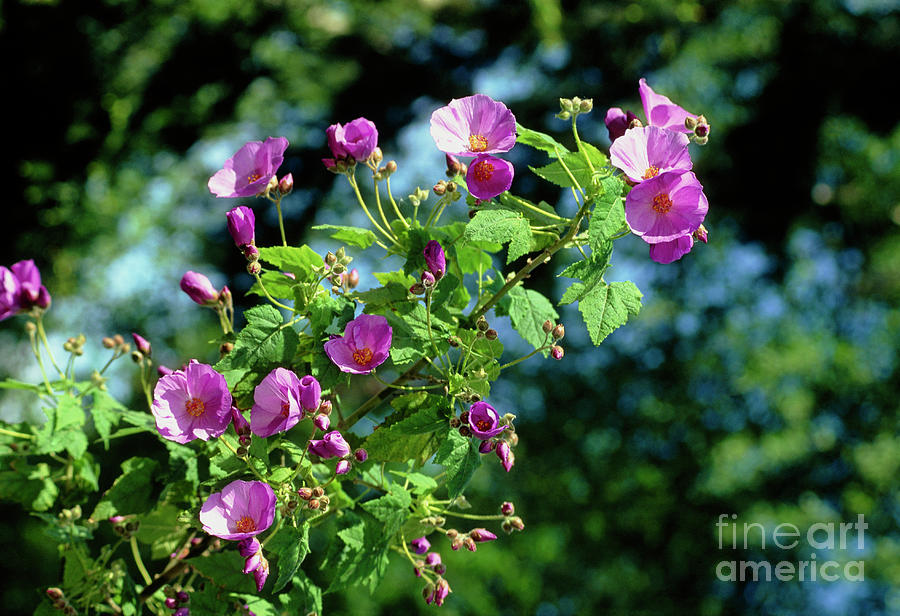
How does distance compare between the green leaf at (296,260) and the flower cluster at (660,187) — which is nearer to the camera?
the flower cluster at (660,187)

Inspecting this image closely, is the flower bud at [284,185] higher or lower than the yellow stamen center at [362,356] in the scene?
higher

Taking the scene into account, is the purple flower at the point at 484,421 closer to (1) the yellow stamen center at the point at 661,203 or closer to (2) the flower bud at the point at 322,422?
(2) the flower bud at the point at 322,422

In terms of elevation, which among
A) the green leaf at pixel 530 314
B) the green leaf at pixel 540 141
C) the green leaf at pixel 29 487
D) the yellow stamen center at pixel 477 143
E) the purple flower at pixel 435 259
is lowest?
the green leaf at pixel 29 487

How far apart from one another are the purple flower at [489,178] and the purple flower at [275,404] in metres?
0.34

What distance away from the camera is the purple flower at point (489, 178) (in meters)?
1.04

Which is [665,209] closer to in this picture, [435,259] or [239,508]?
[435,259]

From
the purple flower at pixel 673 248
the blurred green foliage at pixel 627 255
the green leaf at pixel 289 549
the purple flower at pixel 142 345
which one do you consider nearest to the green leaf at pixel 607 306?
the purple flower at pixel 673 248

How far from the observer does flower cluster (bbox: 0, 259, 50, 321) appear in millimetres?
1348

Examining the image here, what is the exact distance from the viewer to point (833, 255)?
32.6 feet

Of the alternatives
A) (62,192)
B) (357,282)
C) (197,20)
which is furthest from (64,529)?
(197,20)

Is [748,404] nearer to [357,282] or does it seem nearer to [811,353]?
[811,353]

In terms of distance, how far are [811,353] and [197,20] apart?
7.89 m

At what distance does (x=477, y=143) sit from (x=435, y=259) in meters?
0.17

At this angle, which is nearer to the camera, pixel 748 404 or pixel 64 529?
pixel 64 529
